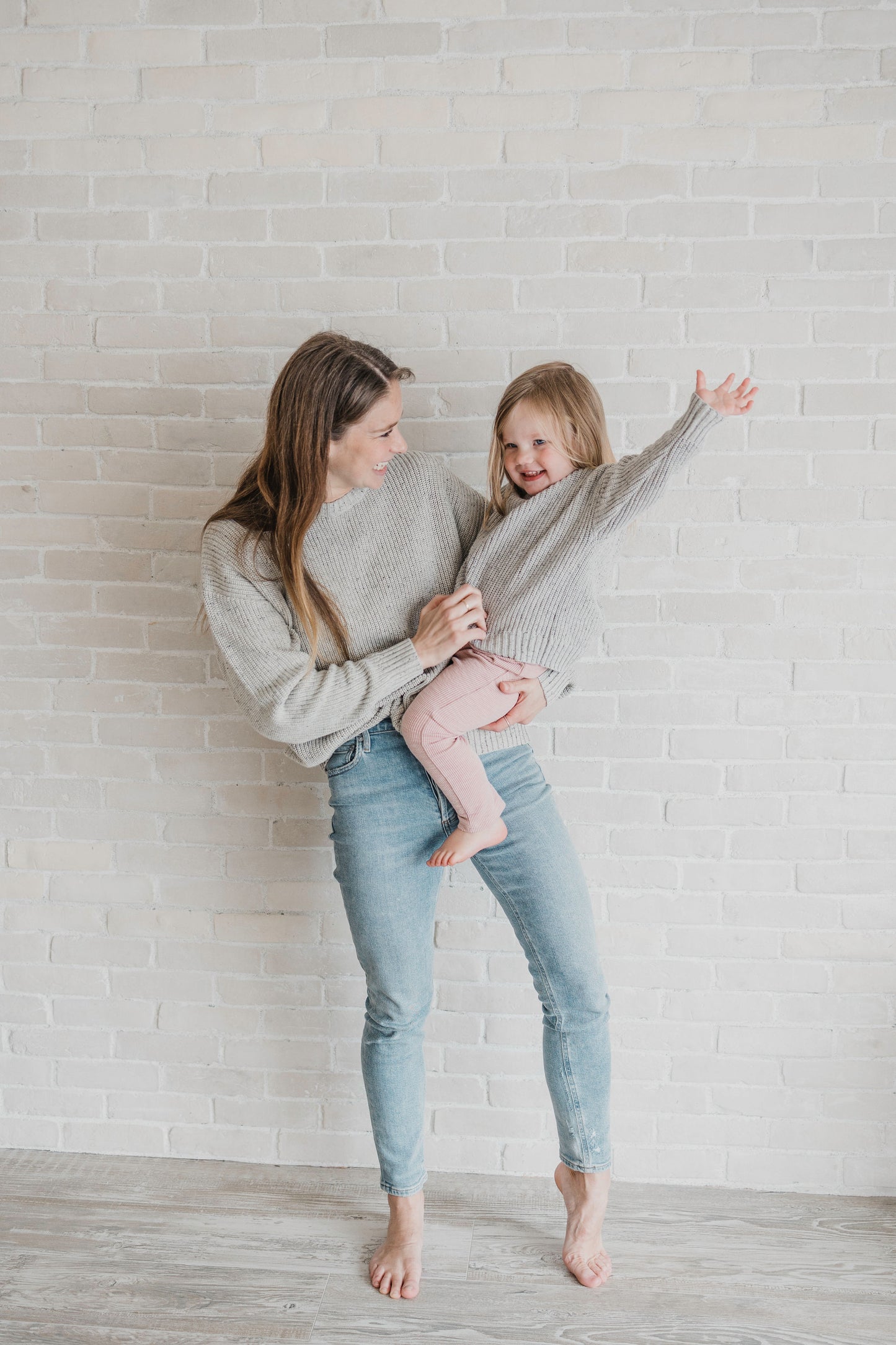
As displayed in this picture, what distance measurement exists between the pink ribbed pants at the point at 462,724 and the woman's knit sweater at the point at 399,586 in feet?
0.14

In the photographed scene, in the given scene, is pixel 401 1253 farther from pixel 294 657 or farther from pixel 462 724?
pixel 294 657

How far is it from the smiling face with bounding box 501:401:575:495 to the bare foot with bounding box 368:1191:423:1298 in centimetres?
134

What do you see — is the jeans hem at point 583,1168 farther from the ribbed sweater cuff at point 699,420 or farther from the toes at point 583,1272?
the ribbed sweater cuff at point 699,420

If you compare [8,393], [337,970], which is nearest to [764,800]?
[337,970]

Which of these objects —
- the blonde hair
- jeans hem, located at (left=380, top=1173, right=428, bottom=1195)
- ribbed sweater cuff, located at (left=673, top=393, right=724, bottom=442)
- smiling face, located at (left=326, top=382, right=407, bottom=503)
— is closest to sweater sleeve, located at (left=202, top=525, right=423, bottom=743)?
smiling face, located at (left=326, top=382, right=407, bottom=503)

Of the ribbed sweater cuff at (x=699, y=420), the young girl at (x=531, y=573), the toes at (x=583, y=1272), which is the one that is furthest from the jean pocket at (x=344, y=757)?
the toes at (x=583, y=1272)

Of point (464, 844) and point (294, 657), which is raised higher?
point (294, 657)

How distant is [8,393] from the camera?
1.96 m

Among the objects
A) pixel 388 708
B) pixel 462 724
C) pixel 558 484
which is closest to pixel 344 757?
pixel 388 708

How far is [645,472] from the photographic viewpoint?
1504mm

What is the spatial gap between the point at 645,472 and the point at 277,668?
0.68 meters

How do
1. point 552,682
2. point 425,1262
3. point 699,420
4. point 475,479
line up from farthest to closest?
point 475,479 → point 425,1262 → point 552,682 → point 699,420

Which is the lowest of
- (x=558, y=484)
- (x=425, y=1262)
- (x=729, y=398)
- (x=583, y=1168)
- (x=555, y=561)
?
(x=425, y=1262)

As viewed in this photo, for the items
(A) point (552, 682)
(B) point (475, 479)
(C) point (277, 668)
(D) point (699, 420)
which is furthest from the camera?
(B) point (475, 479)
